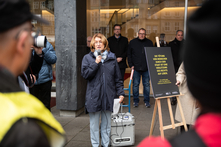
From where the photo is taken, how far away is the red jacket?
0.70 m

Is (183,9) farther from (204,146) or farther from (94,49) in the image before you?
(204,146)

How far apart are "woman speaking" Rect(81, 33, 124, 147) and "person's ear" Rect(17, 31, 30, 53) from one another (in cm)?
265

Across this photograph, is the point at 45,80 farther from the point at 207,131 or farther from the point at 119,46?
the point at 207,131

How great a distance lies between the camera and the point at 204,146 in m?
0.70

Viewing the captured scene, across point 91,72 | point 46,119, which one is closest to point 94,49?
point 91,72

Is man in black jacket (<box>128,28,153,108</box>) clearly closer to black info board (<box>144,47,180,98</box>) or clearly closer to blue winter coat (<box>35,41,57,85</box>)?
black info board (<box>144,47,180,98</box>)

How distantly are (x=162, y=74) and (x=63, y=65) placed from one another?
8.17 ft

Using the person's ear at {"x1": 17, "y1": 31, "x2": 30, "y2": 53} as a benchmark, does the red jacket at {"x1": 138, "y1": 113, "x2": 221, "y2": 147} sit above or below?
below

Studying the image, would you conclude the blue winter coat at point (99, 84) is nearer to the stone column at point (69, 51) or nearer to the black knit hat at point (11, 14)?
the stone column at point (69, 51)

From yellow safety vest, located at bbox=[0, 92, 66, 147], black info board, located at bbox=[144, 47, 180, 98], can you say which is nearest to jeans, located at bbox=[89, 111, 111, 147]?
black info board, located at bbox=[144, 47, 180, 98]

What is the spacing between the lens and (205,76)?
0.76 m

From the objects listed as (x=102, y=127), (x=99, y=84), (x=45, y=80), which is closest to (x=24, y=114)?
(x=99, y=84)

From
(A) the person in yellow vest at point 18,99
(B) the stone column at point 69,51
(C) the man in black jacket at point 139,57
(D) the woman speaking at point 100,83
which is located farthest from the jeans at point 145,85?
(A) the person in yellow vest at point 18,99

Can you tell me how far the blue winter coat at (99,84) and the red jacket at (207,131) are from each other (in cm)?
282
